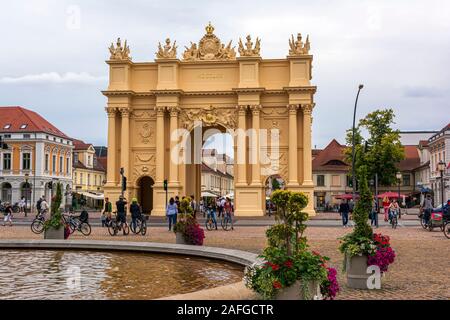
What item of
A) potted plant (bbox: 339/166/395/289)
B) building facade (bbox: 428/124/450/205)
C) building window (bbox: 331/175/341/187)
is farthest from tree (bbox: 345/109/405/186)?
potted plant (bbox: 339/166/395/289)

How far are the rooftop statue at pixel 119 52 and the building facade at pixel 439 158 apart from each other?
39.7 metres

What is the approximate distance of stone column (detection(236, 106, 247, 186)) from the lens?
157 feet

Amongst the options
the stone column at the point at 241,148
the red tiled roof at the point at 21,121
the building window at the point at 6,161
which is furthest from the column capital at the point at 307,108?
the building window at the point at 6,161

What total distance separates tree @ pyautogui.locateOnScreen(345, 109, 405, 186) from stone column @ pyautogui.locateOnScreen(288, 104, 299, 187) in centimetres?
2133

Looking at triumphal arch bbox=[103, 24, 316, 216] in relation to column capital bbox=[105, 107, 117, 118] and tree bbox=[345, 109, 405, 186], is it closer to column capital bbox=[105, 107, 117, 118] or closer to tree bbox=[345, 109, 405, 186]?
column capital bbox=[105, 107, 117, 118]

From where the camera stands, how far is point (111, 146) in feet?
164

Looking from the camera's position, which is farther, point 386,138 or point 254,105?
point 386,138

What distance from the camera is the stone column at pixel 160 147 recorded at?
48812 millimetres

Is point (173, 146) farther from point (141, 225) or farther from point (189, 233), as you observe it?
point (189, 233)

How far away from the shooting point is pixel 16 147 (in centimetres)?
7619
